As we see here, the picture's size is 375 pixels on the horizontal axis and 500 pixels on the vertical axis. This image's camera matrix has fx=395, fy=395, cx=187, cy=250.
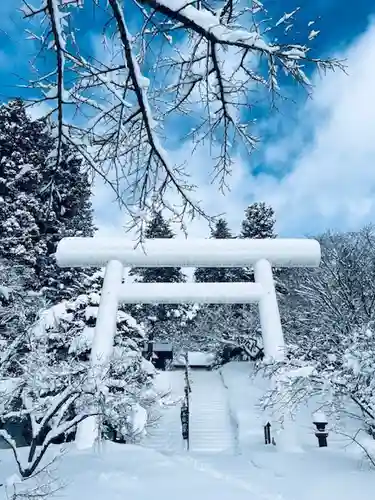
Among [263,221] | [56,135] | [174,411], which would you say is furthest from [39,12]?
[263,221]

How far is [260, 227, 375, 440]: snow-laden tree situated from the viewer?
4883mm

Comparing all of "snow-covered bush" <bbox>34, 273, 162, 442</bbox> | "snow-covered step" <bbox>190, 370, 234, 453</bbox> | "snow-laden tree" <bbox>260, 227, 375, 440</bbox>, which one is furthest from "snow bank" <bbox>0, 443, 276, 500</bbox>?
"snow-covered step" <bbox>190, 370, 234, 453</bbox>

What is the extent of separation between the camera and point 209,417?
42.7ft

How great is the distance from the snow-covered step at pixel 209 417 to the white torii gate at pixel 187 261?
3.22m

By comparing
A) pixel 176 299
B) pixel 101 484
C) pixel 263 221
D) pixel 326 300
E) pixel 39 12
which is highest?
pixel 263 221

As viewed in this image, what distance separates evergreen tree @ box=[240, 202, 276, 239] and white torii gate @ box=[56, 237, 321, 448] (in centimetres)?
1239

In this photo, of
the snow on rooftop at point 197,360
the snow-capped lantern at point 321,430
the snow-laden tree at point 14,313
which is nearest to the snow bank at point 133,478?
the snow-laden tree at point 14,313

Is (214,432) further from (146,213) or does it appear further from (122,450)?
(146,213)

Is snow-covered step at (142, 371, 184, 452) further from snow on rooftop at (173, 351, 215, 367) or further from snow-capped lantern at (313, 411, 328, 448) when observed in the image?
snow on rooftop at (173, 351, 215, 367)

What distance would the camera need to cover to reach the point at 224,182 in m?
3.04

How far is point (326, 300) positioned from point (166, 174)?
433 inches

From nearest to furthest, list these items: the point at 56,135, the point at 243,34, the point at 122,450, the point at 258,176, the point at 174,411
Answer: the point at 243,34 < the point at 56,135 < the point at 258,176 < the point at 122,450 < the point at 174,411

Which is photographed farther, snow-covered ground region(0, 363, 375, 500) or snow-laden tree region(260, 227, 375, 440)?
snow-laden tree region(260, 227, 375, 440)

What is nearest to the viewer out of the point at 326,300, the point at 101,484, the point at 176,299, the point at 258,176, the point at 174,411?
the point at 258,176
